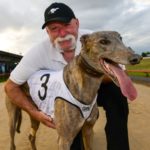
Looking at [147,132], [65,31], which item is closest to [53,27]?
[65,31]

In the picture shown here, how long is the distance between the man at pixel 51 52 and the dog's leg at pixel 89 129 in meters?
0.35

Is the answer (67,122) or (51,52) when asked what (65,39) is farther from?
(67,122)

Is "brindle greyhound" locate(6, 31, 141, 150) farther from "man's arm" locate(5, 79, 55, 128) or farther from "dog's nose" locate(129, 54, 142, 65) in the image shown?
"man's arm" locate(5, 79, 55, 128)

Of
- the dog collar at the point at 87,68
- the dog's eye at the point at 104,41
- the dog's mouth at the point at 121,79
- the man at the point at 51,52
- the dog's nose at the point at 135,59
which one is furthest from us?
the man at the point at 51,52

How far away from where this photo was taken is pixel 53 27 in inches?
228

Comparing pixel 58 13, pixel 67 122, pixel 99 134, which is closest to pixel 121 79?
pixel 67 122

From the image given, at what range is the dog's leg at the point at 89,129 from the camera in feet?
18.6

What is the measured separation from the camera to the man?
5793 millimetres

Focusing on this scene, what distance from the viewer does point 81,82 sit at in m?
5.35

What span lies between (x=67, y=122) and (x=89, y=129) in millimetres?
570

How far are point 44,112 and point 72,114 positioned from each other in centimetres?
62

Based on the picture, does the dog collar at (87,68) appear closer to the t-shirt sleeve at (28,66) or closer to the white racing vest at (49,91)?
the white racing vest at (49,91)

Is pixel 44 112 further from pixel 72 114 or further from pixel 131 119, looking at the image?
pixel 131 119

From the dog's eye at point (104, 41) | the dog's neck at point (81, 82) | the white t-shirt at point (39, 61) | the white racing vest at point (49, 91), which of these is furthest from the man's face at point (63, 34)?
the dog's eye at point (104, 41)
